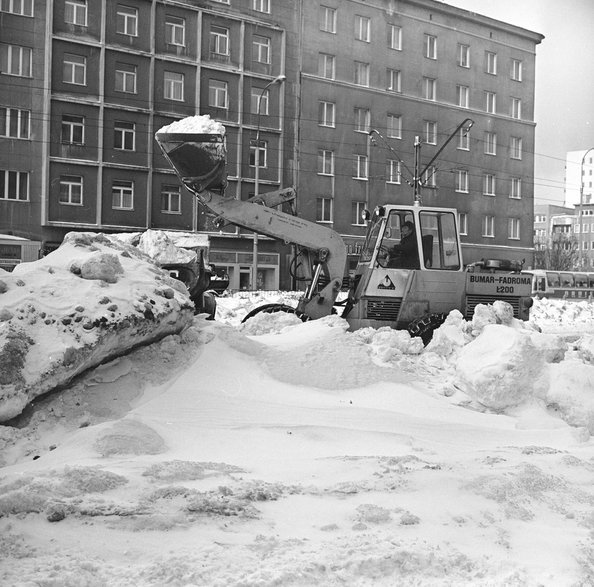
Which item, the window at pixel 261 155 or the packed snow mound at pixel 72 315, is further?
the window at pixel 261 155

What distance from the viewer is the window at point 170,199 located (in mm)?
34625

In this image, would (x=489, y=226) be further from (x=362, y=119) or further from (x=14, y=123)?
(x=14, y=123)

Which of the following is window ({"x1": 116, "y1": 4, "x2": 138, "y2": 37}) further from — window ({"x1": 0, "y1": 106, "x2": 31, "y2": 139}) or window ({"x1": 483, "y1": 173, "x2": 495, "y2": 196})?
window ({"x1": 483, "y1": 173, "x2": 495, "y2": 196})

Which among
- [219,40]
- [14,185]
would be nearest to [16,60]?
[14,185]

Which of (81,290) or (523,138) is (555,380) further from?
(523,138)

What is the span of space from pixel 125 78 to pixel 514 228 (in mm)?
25164

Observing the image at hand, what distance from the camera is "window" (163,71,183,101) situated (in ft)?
114

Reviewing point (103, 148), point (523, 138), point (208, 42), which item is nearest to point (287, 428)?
point (103, 148)

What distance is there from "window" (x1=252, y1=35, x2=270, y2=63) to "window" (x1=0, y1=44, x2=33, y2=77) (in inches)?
422

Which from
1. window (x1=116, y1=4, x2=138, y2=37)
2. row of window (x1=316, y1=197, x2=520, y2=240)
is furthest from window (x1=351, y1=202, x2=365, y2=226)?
window (x1=116, y1=4, x2=138, y2=37)

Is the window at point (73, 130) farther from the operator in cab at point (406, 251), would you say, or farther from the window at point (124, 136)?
the operator in cab at point (406, 251)

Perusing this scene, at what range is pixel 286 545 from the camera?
11.6 ft

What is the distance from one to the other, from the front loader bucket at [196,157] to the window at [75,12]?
25.5 metres

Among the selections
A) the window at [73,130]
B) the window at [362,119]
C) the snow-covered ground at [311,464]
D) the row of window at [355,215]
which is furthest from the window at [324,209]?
the snow-covered ground at [311,464]
